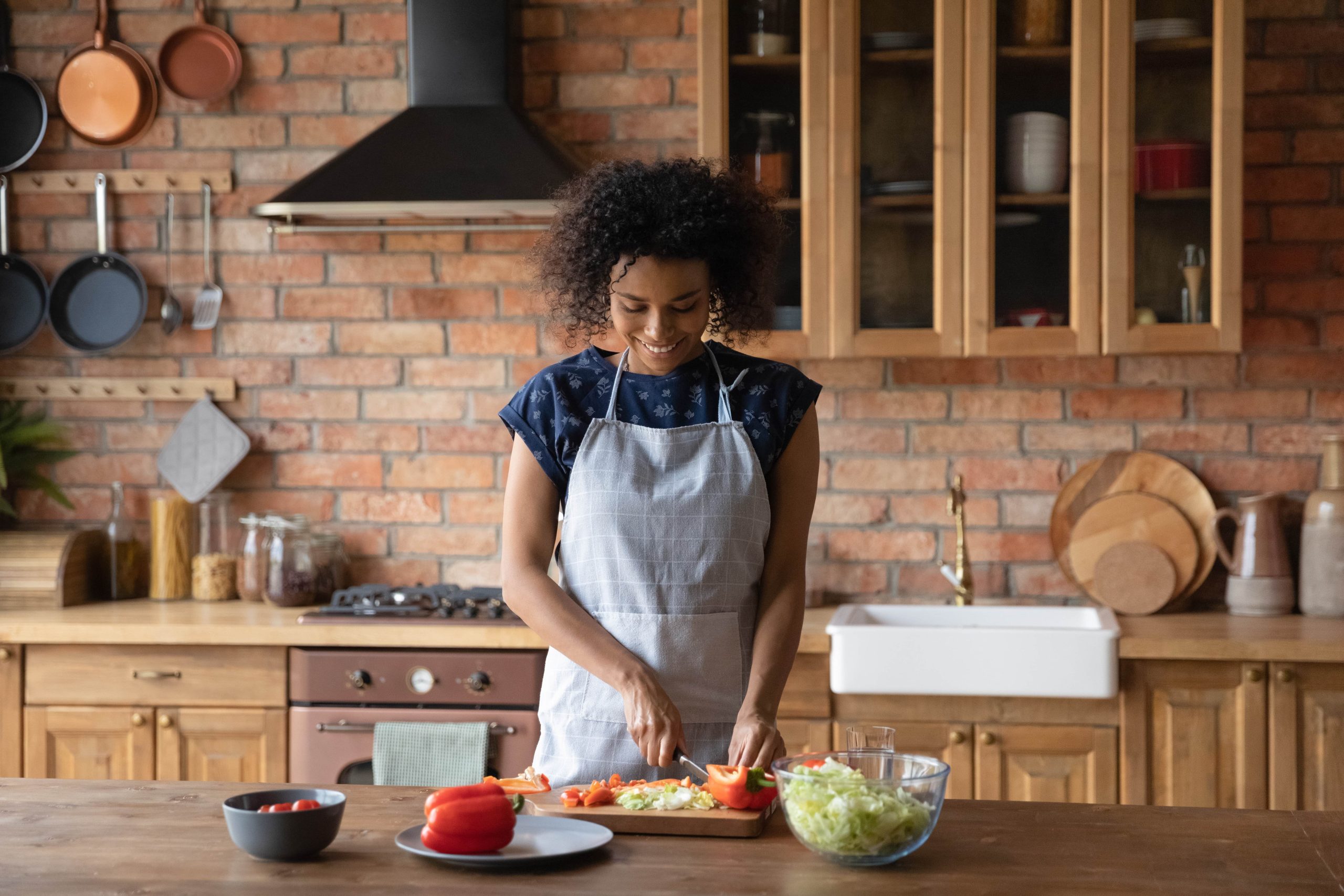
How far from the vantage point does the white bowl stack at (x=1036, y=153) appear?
108 inches

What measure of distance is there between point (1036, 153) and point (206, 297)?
198cm

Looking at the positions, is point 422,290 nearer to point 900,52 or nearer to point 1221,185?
point 900,52

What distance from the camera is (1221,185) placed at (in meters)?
2.67

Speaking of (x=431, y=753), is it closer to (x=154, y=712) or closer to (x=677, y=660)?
(x=154, y=712)

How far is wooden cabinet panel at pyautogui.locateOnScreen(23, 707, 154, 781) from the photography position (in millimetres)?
2729

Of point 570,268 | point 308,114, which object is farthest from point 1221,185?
point 308,114

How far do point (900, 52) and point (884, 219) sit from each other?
1.16 ft

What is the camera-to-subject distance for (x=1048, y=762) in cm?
252

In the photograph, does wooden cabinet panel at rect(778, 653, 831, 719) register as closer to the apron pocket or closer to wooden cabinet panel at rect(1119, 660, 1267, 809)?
wooden cabinet panel at rect(1119, 660, 1267, 809)

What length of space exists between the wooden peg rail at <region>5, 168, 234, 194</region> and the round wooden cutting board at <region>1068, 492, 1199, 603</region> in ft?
7.22

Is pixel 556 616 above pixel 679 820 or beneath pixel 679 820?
above

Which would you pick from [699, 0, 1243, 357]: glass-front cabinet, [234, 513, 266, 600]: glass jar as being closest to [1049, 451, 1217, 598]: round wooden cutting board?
[699, 0, 1243, 357]: glass-front cabinet

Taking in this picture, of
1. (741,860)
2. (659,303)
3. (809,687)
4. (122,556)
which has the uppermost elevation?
(659,303)

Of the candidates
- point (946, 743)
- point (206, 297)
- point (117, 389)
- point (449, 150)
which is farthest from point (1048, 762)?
point (117, 389)
